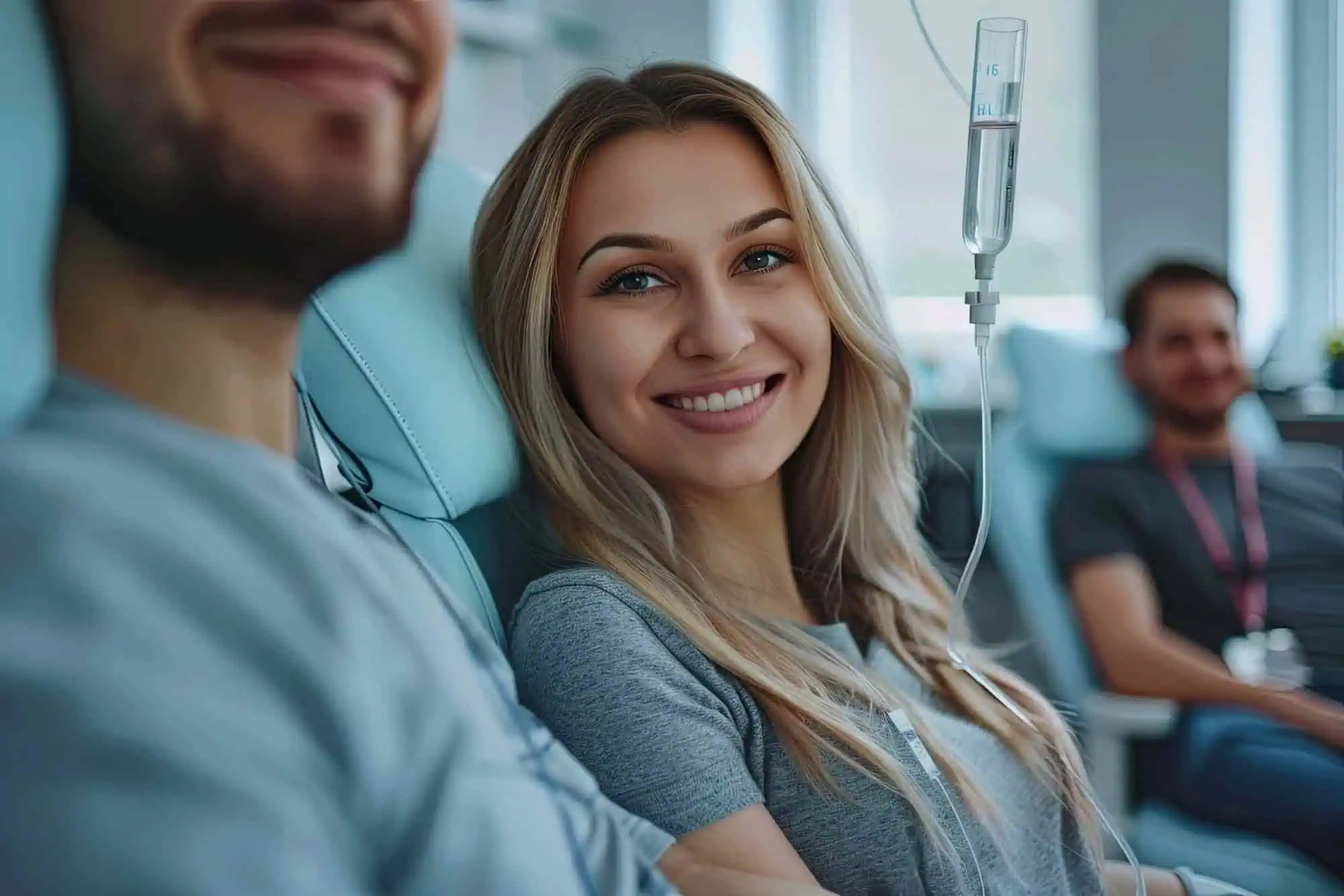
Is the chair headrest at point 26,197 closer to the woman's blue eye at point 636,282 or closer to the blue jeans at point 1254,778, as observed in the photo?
the woman's blue eye at point 636,282

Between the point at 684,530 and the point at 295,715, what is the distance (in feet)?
1.28

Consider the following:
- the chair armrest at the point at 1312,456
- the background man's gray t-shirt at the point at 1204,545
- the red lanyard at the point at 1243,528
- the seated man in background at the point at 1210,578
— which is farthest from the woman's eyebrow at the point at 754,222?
the chair armrest at the point at 1312,456

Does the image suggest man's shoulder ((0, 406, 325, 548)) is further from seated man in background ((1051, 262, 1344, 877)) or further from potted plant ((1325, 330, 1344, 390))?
potted plant ((1325, 330, 1344, 390))

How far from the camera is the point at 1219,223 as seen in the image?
2.57 metres

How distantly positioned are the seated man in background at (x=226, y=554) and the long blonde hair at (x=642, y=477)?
195mm

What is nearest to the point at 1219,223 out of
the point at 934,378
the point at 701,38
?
the point at 934,378

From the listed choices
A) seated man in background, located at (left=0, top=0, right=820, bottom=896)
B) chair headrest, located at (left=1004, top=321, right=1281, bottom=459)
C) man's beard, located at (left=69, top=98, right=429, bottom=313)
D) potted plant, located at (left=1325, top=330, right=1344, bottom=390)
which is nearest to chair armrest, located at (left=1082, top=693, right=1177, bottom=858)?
chair headrest, located at (left=1004, top=321, right=1281, bottom=459)

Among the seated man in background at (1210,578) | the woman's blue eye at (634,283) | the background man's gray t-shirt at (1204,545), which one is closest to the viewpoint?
the woman's blue eye at (634,283)

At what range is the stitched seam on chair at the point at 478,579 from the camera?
64 centimetres

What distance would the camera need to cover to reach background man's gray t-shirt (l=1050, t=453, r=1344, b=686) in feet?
5.54

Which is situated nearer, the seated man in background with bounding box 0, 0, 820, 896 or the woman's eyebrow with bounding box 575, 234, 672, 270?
the seated man in background with bounding box 0, 0, 820, 896

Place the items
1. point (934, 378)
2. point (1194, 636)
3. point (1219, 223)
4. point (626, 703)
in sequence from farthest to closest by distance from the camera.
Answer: point (1219, 223), point (934, 378), point (1194, 636), point (626, 703)

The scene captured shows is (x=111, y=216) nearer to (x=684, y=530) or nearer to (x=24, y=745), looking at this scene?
(x=24, y=745)

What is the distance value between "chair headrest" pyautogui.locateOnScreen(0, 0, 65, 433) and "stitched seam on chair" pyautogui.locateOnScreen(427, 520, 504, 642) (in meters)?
0.28
